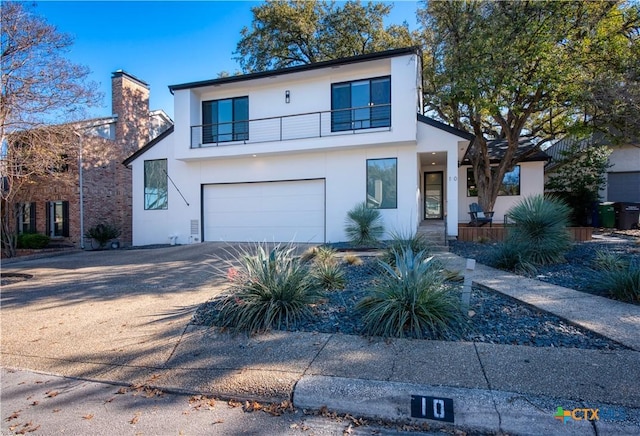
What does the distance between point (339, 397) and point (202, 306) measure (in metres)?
3.45

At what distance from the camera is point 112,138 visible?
63.3 feet

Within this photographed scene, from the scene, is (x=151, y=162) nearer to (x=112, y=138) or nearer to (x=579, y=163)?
(x=112, y=138)

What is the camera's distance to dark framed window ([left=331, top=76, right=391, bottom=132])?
45.9ft

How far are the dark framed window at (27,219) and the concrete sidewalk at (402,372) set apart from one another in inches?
736

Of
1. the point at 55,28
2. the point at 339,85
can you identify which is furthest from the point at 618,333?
the point at 55,28

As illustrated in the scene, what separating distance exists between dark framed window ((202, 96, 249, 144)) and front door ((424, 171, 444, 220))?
9.26m

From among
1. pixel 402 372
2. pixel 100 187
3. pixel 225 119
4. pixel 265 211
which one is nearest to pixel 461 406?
pixel 402 372

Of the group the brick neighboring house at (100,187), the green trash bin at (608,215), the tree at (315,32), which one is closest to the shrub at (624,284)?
the green trash bin at (608,215)

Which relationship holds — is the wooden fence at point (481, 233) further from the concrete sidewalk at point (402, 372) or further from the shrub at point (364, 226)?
the concrete sidewalk at point (402, 372)

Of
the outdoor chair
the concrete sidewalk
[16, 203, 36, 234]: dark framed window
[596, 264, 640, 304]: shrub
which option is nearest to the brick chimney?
[16, 203, 36, 234]: dark framed window

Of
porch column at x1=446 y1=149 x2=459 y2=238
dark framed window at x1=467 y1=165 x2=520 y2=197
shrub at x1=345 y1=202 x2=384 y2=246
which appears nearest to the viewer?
shrub at x1=345 y1=202 x2=384 y2=246

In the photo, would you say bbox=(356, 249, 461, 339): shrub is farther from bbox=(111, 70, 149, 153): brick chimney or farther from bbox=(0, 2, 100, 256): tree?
bbox=(111, 70, 149, 153): brick chimney

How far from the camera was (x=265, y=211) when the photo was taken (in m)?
15.5

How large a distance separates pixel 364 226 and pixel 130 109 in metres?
14.9
